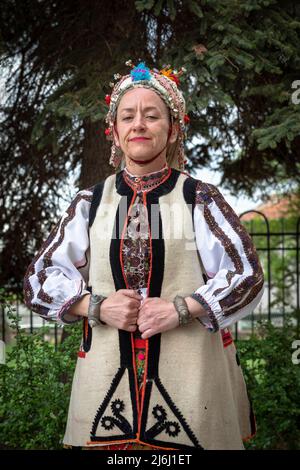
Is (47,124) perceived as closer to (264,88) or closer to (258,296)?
(264,88)

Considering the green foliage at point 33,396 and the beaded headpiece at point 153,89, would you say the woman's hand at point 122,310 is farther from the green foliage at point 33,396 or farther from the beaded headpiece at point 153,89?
the green foliage at point 33,396

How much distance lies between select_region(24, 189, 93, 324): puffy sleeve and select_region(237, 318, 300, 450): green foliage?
7.26ft

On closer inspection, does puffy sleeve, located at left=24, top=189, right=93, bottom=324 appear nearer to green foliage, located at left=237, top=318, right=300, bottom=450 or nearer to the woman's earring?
A: the woman's earring

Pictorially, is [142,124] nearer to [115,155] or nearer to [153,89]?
[153,89]

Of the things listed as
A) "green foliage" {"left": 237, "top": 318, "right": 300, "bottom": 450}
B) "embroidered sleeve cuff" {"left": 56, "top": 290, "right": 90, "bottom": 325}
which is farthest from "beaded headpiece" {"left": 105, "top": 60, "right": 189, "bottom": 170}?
"green foliage" {"left": 237, "top": 318, "right": 300, "bottom": 450}

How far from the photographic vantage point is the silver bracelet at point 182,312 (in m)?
2.13

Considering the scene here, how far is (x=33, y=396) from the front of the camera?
3822 mm

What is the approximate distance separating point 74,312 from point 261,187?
185 inches

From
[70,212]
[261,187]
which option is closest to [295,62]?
[70,212]

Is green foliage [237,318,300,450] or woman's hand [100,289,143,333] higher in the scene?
woman's hand [100,289,143,333]

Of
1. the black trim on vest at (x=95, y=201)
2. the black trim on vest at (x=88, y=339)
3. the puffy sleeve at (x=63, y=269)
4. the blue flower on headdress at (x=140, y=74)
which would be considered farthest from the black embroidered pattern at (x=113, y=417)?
the blue flower on headdress at (x=140, y=74)

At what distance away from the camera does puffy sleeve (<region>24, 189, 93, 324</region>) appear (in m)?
2.23

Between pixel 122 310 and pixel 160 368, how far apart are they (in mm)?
246

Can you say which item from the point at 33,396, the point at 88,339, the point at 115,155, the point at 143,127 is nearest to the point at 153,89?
the point at 143,127
